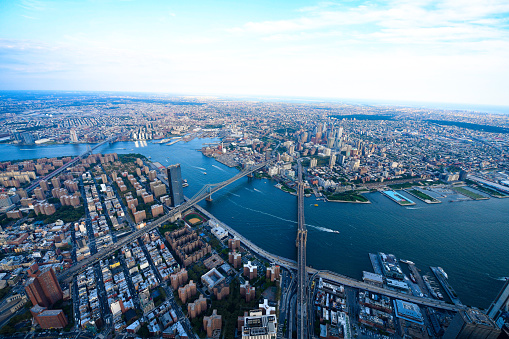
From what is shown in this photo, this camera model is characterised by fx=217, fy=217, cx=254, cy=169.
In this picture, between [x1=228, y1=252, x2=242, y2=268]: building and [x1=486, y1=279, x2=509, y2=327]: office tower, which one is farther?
[x1=228, y1=252, x2=242, y2=268]: building

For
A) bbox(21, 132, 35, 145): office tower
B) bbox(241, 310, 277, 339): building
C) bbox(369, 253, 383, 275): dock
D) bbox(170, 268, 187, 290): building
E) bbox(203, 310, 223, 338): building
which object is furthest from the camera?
bbox(21, 132, 35, 145): office tower

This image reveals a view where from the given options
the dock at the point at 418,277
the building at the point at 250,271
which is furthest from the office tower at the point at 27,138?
the dock at the point at 418,277

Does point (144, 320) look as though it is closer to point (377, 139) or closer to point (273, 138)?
point (273, 138)

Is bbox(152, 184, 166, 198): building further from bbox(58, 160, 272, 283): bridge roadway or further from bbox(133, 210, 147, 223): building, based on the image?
bbox(133, 210, 147, 223): building

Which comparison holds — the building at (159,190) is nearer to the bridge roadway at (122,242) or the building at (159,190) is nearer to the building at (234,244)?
the bridge roadway at (122,242)

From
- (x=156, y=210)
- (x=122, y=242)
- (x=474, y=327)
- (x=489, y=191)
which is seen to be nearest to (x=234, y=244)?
(x=122, y=242)

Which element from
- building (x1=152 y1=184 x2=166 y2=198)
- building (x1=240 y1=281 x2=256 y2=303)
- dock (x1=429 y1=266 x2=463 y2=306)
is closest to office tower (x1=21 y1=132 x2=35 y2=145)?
building (x1=152 y1=184 x2=166 y2=198)

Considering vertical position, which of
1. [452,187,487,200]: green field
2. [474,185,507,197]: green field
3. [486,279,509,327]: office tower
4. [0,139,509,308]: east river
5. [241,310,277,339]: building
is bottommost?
[0,139,509,308]: east river
